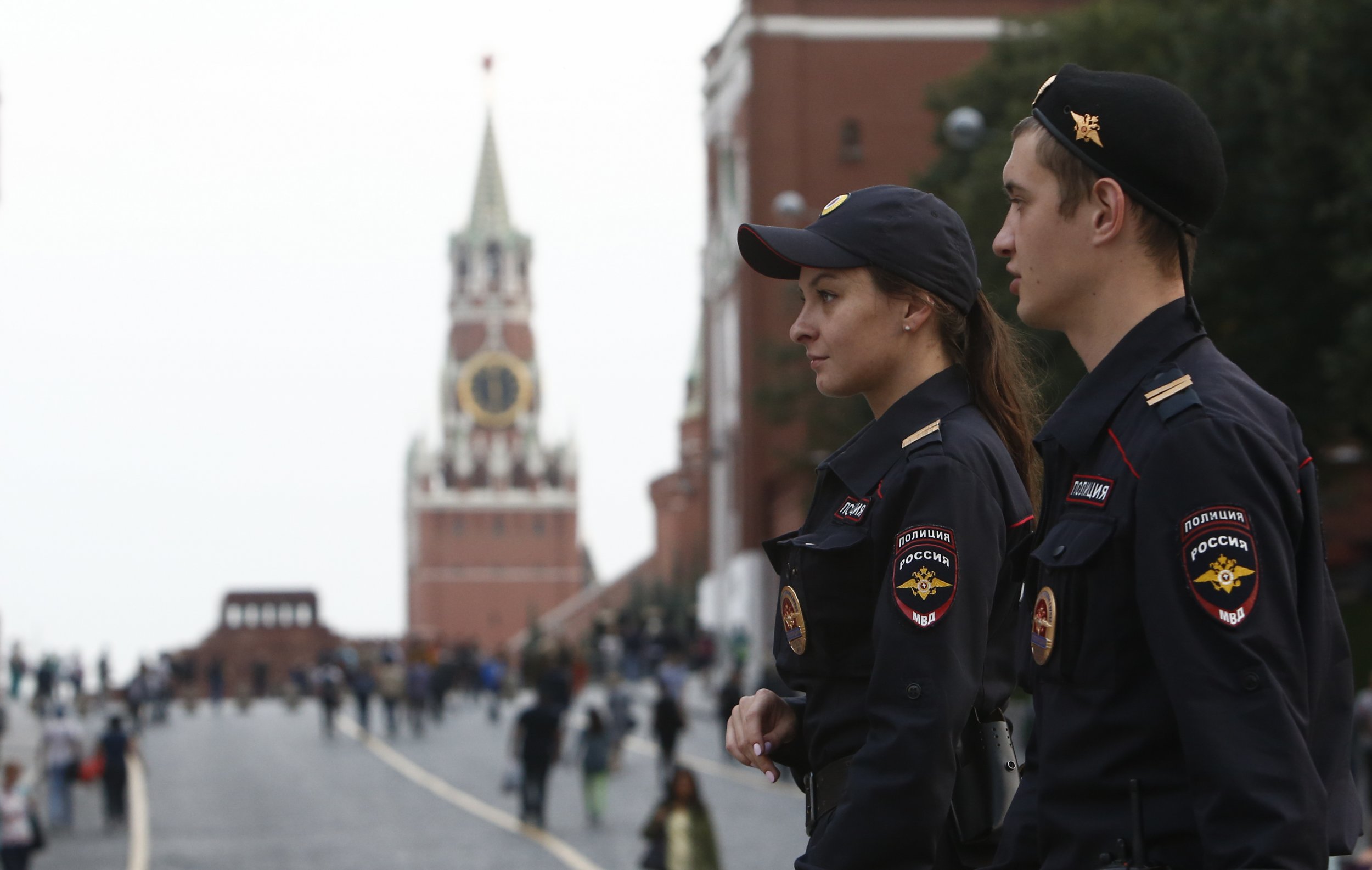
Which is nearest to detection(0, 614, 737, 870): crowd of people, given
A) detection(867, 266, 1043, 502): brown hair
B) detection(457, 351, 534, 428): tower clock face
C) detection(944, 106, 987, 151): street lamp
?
detection(944, 106, 987, 151): street lamp

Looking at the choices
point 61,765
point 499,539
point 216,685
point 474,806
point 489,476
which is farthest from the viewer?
point 489,476

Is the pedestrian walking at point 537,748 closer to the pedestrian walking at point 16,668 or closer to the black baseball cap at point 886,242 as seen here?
the black baseball cap at point 886,242

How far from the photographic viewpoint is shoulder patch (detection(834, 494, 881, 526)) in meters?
3.53

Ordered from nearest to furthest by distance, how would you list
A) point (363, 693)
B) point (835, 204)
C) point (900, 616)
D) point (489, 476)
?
point (900, 616), point (835, 204), point (363, 693), point (489, 476)

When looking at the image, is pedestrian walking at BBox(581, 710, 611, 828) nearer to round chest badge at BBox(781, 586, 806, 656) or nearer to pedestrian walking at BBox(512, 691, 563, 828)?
pedestrian walking at BBox(512, 691, 563, 828)

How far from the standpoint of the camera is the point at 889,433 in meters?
3.64

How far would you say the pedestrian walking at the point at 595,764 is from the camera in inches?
898

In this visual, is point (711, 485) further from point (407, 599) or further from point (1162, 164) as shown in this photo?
point (407, 599)

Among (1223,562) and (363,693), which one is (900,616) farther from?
(363,693)

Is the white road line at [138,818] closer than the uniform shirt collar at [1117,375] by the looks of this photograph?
No

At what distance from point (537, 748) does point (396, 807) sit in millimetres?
4184

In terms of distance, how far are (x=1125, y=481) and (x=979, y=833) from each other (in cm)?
91

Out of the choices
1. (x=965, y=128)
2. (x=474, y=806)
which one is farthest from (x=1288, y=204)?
(x=474, y=806)

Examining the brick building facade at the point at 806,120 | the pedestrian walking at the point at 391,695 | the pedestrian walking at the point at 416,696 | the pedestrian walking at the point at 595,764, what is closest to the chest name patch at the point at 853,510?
the pedestrian walking at the point at 595,764
